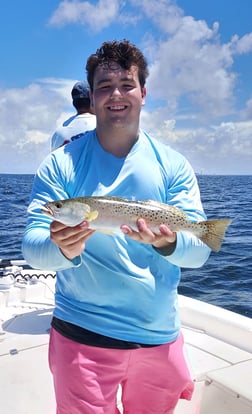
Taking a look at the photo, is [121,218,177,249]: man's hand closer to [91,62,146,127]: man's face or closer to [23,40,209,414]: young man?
[23,40,209,414]: young man

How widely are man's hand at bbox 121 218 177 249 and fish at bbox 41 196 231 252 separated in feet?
0.15

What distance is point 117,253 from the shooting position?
7.16ft

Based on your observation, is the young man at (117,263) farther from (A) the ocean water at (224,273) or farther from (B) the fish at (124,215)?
(A) the ocean water at (224,273)

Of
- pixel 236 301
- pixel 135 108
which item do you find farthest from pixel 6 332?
pixel 236 301

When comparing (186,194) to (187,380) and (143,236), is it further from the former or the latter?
(187,380)

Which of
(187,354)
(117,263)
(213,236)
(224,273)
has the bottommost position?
(224,273)

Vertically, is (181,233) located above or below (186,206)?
below

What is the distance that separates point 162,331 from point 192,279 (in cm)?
765

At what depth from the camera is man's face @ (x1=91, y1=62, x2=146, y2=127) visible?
7.36 ft

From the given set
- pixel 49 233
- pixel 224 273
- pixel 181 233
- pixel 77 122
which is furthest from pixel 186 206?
pixel 224 273

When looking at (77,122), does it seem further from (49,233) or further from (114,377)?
(114,377)

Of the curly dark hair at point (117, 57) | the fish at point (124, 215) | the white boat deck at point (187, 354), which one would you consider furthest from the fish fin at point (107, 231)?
the white boat deck at point (187, 354)

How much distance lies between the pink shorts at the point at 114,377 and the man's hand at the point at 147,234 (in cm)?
59

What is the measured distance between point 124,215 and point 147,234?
15cm
